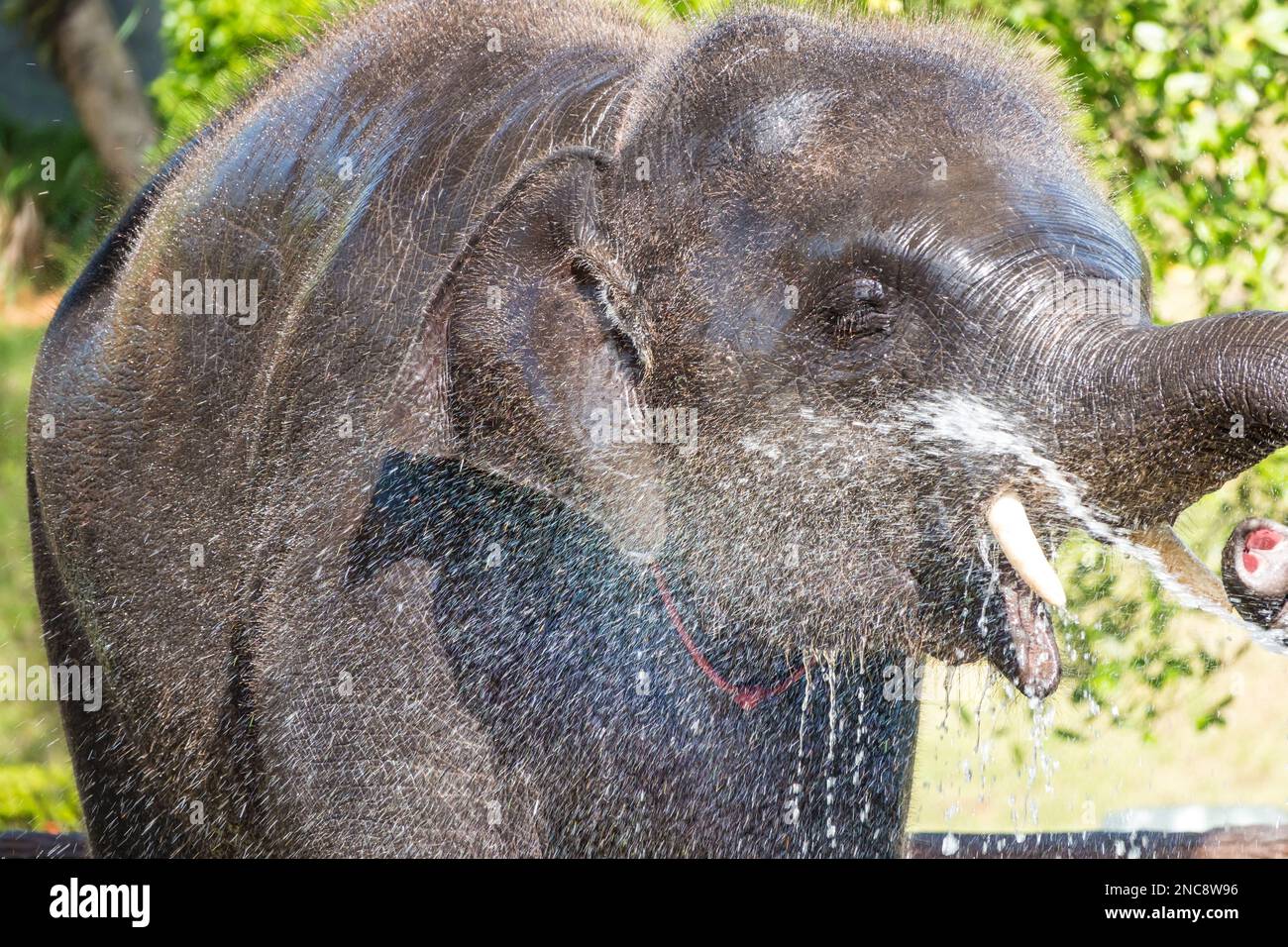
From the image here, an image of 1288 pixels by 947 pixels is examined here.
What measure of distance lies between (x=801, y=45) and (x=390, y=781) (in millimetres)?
1318

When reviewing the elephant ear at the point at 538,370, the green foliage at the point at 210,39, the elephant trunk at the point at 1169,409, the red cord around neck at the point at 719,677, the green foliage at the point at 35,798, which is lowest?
the green foliage at the point at 35,798

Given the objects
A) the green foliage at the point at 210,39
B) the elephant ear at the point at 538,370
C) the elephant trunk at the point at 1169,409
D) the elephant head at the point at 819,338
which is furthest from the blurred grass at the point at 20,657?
the elephant trunk at the point at 1169,409

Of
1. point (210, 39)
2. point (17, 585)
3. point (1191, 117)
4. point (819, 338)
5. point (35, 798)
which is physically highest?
point (210, 39)

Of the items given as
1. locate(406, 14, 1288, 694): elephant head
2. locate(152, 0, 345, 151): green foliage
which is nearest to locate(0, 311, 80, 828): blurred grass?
locate(152, 0, 345, 151): green foliage

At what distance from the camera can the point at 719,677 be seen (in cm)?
286

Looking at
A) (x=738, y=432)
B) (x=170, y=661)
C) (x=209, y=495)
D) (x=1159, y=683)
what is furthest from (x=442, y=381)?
(x=1159, y=683)

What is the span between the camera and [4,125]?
40.8 feet

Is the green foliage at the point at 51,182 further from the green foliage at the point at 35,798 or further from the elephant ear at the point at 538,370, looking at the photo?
the elephant ear at the point at 538,370

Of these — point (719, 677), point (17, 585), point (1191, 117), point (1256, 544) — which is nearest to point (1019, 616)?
point (1256, 544)

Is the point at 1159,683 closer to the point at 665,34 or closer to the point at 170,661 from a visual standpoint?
the point at 665,34

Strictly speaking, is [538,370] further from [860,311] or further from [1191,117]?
[1191,117]

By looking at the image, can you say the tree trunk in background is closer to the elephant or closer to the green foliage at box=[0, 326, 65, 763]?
the green foliage at box=[0, 326, 65, 763]

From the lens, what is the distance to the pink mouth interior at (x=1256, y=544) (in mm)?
2141

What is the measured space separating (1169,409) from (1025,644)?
1.26 ft
